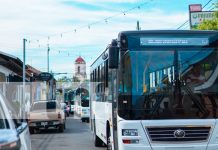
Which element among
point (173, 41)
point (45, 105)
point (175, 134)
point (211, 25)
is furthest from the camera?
point (45, 105)

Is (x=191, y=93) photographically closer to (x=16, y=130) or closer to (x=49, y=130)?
(x=16, y=130)

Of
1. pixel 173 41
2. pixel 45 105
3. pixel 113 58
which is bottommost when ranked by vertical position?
pixel 45 105

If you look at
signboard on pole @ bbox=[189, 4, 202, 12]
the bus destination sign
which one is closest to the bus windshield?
the bus destination sign

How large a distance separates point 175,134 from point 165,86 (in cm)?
98

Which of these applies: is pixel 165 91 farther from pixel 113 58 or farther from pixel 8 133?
pixel 8 133

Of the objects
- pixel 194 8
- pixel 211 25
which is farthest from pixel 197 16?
pixel 211 25

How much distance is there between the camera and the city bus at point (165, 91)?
32.8 ft

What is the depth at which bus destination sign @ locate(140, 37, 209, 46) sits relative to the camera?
10367mm

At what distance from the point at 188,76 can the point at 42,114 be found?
54.2 feet

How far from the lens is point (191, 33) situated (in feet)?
34.8

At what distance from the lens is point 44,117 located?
25.8 meters

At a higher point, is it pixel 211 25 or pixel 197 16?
pixel 197 16

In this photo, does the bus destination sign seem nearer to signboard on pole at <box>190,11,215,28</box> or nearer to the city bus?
the city bus

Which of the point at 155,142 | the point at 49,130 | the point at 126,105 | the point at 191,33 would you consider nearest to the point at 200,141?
the point at 155,142
